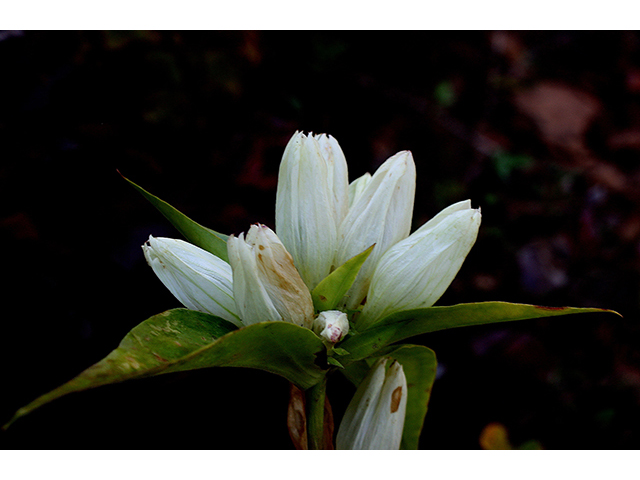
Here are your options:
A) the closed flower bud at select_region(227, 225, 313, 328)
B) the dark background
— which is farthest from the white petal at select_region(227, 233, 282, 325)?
the dark background

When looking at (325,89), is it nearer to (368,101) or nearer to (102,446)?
(368,101)

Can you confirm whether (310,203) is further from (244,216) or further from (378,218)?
(244,216)

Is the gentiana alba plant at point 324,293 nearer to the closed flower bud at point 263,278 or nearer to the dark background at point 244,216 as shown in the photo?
the closed flower bud at point 263,278

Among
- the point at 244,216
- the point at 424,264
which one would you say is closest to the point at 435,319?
the point at 424,264

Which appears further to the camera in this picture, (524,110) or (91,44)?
(524,110)

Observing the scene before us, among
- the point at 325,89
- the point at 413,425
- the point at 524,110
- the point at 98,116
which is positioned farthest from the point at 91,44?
the point at 524,110

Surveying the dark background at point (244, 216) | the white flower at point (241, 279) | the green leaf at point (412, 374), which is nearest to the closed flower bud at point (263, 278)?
the white flower at point (241, 279)

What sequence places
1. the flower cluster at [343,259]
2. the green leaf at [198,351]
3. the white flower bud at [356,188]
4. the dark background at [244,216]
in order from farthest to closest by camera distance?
the dark background at [244,216] < the white flower bud at [356,188] < the flower cluster at [343,259] < the green leaf at [198,351]
